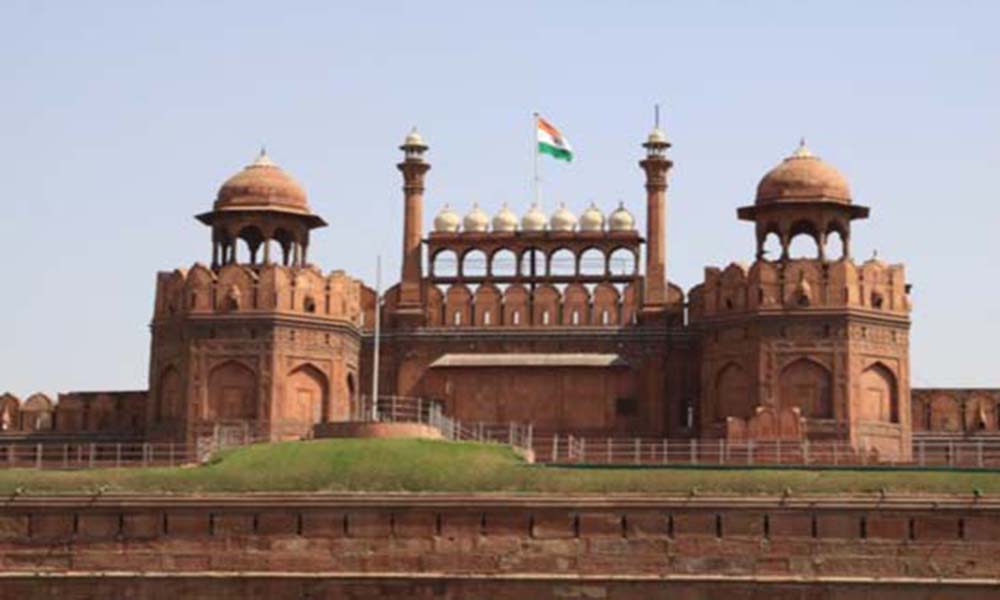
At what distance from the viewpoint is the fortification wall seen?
143 ft

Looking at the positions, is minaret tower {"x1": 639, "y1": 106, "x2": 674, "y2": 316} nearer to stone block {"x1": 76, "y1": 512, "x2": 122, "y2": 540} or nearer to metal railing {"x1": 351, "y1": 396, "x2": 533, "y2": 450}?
metal railing {"x1": 351, "y1": 396, "x2": 533, "y2": 450}

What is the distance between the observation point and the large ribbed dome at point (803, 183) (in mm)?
55906

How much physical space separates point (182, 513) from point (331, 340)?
11.9 meters

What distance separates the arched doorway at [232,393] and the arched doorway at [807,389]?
47.9 ft

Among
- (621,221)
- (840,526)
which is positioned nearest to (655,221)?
(621,221)

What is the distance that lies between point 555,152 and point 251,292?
10420 millimetres

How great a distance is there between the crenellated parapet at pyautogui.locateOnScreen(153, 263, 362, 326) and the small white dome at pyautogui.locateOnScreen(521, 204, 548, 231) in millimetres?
6526

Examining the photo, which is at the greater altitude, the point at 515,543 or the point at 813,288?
the point at 813,288

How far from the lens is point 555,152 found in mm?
59781

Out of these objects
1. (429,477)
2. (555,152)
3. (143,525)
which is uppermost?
(555,152)

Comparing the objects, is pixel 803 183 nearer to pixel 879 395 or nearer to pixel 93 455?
pixel 879 395

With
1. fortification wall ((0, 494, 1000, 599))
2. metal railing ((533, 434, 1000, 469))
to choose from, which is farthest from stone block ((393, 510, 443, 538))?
metal railing ((533, 434, 1000, 469))

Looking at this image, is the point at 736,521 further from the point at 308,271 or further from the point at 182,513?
the point at 308,271

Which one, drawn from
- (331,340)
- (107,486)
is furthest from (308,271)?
(107,486)
